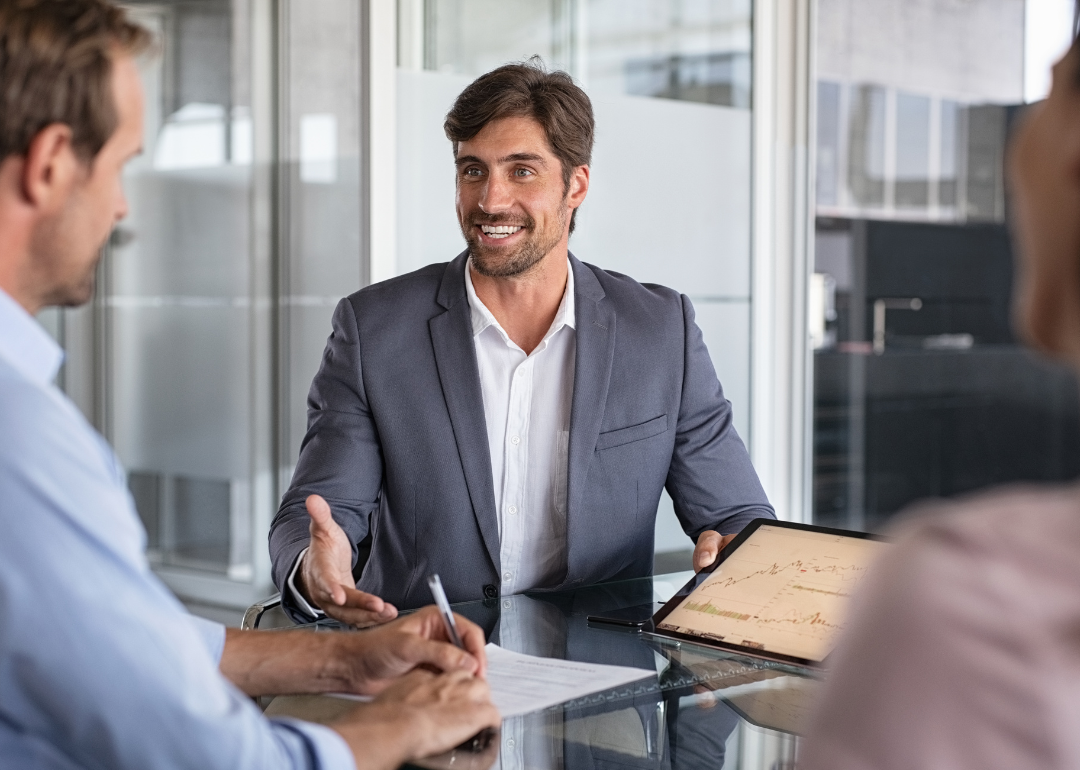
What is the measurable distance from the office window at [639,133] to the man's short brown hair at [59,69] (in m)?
2.46

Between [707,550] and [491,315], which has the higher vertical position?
[491,315]

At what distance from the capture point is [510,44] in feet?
12.3

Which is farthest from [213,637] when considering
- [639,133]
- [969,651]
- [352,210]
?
[639,133]

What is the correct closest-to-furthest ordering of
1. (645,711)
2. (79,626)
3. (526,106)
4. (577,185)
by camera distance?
(79,626) < (645,711) < (526,106) < (577,185)

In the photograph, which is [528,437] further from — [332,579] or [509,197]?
[332,579]

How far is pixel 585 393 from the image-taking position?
248cm

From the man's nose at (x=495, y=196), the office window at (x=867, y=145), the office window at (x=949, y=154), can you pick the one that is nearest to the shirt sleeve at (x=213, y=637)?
the man's nose at (x=495, y=196)

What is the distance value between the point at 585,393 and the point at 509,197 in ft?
1.57

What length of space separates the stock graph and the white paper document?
19 centimetres

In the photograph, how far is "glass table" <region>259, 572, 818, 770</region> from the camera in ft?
4.38

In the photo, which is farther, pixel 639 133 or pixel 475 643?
pixel 639 133

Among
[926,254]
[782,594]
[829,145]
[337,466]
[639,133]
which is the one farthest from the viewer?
[926,254]

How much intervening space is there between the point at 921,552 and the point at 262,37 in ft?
12.1

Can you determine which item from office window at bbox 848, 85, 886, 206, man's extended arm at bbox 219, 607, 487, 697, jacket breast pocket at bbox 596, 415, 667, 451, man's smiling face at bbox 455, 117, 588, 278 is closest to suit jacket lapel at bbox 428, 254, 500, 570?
man's smiling face at bbox 455, 117, 588, 278
